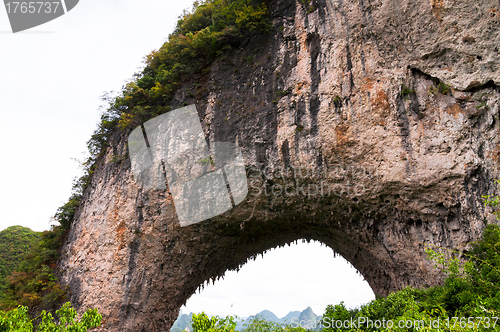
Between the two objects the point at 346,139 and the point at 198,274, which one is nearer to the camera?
the point at 346,139

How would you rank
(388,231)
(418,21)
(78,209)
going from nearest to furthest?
(418,21) < (388,231) < (78,209)

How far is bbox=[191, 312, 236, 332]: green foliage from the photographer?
4.29 meters

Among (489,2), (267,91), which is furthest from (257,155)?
(489,2)

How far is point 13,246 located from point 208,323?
75.0 ft

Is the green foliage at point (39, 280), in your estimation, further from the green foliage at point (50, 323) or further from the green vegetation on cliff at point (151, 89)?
the green foliage at point (50, 323)

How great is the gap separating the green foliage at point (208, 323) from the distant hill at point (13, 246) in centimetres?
1792

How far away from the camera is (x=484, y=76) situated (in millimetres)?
8008

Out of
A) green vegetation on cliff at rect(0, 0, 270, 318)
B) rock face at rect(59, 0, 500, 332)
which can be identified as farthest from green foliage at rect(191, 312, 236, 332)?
green vegetation on cliff at rect(0, 0, 270, 318)

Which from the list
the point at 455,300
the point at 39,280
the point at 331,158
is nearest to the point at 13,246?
the point at 39,280

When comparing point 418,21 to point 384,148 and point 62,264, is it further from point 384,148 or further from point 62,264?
point 62,264

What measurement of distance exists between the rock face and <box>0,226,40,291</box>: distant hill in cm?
832

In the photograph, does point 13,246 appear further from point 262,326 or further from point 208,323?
point 208,323

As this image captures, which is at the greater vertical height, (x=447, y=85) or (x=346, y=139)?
(x=447, y=85)

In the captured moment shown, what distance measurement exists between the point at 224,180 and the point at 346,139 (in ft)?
14.5
